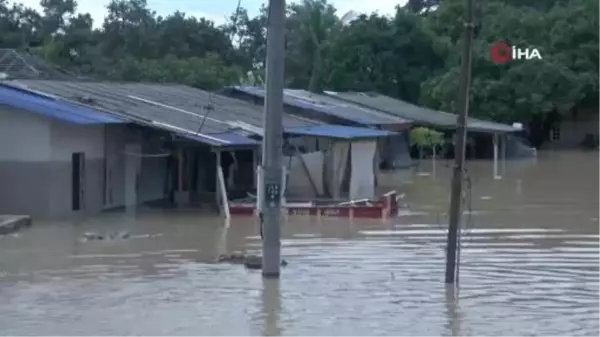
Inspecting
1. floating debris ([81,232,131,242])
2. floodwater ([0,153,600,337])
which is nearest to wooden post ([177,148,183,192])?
floodwater ([0,153,600,337])

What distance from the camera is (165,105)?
2983 centimetres

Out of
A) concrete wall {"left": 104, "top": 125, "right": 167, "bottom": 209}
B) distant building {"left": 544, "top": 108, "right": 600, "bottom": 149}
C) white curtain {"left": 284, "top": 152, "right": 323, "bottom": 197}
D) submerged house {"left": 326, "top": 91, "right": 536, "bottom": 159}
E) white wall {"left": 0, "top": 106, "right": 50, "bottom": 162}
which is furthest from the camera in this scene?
distant building {"left": 544, "top": 108, "right": 600, "bottom": 149}

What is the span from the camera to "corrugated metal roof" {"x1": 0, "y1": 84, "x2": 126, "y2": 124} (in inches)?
920

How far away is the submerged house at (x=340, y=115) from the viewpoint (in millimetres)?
37062

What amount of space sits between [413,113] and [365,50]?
12.4m

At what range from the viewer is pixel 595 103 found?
6419cm

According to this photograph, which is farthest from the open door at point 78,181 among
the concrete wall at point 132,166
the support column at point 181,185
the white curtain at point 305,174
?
the white curtain at point 305,174

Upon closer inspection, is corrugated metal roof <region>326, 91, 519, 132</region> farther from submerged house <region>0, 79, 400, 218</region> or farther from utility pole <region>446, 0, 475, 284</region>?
utility pole <region>446, 0, 475, 284</region>

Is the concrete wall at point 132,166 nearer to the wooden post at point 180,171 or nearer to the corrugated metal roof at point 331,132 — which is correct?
the wooden post at point 180,171

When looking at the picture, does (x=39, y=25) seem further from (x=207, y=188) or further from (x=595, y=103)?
(x=207, y=188)

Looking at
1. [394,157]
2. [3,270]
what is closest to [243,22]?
[394,157]

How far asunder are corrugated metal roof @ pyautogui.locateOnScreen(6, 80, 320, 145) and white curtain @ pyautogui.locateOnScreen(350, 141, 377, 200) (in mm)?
2298

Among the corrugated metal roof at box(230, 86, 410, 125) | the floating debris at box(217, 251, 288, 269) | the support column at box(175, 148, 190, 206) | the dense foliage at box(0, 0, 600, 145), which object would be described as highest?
the dense foliage at box(0, 0, 600, 145)

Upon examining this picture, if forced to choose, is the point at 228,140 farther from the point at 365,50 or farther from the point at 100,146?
the point at 365,50
